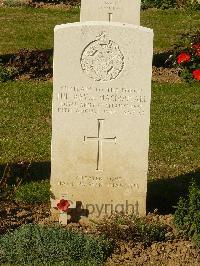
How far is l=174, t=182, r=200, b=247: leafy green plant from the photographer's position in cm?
656

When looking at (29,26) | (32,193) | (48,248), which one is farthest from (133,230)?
(29,26)

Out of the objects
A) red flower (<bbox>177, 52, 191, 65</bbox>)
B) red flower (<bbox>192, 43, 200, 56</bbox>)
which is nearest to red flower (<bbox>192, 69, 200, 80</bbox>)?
red flower (<bbox>177, 52, 191, 65</bbox>)

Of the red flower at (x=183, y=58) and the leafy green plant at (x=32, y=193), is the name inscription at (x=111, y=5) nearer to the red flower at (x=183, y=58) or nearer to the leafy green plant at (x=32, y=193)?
the red flower at (x=183, y=58)

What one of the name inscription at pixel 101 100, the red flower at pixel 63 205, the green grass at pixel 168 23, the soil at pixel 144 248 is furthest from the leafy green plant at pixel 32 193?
the green grass at pixel 168 23

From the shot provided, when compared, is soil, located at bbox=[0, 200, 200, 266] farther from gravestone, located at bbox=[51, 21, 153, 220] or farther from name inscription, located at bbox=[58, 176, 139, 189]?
name inscription, located at bbox=[58, 176, 139, 189]

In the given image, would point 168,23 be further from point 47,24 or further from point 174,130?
point 174,130

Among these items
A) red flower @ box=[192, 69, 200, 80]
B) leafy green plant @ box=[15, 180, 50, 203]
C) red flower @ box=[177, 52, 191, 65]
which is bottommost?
leafy green plant @ box=[15, 180, 50, 203]

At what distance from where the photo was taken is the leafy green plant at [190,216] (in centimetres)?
656

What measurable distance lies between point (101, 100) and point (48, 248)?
5.04 feet

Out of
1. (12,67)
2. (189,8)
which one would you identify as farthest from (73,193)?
(189,8)

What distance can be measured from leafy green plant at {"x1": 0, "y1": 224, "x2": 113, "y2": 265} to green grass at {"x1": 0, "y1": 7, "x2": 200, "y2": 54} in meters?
8.63

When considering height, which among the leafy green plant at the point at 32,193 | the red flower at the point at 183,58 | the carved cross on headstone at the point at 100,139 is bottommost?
the leafy green plant at the point at 32,193

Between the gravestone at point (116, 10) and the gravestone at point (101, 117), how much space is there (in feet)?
14.2

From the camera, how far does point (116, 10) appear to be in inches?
434
